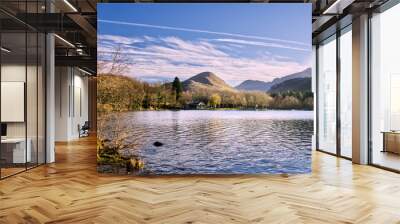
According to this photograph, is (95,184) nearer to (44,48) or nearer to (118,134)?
(118,134)

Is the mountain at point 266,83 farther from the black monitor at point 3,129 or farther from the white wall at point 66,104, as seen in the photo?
the white wall at point 66,104

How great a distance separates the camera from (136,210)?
4.31 metres

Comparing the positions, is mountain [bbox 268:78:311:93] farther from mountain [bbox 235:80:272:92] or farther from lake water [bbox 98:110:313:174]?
lake water [bbox 98:110:313:174]

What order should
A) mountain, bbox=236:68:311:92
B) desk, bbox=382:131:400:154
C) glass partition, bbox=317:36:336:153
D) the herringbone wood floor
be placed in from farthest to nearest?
glass partition, bbox=317:36:336:153 → desk, bbox=382:131:400:154 → mountain, bbox=236:68:311:92 → the herringbone wood floor

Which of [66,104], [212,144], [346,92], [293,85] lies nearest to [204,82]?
[212,144]

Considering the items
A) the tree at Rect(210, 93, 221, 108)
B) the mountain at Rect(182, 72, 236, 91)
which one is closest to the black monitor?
the mountain at Rect(182, 72, 236, 91)

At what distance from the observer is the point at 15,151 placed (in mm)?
6723

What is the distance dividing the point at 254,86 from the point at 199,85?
3.21 ft

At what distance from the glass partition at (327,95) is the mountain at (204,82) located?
431 centimetres

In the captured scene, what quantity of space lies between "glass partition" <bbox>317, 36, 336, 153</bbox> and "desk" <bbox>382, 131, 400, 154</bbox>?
2439 mm

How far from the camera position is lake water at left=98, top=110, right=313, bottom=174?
6520 mm

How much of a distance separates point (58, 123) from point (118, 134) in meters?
8.66

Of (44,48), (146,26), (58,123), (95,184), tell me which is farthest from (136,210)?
(58,123)

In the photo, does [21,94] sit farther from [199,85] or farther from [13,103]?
[199,85]
